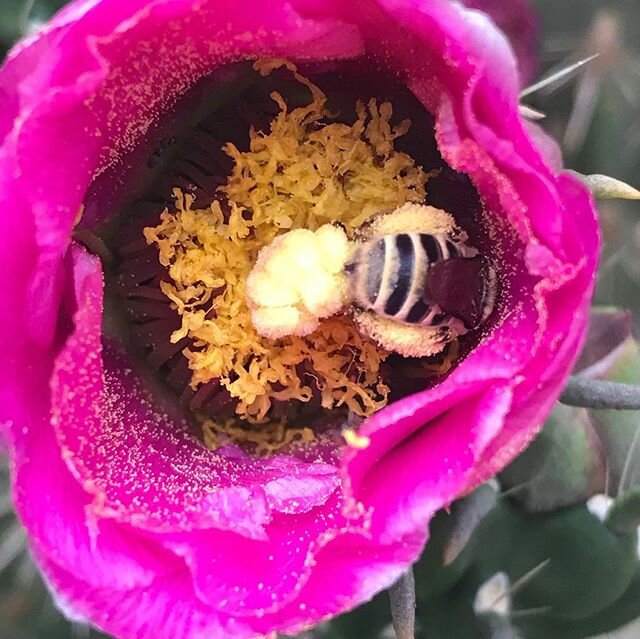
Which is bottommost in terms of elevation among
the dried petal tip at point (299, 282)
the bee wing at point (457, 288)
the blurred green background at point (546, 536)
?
the blurred green background at point (546, 536)

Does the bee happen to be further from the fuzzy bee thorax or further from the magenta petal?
the magenta petal

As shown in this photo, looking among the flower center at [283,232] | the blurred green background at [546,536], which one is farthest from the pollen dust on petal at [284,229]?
the blurred green background at [546,536]

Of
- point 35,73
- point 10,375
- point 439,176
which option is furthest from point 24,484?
point 439,176

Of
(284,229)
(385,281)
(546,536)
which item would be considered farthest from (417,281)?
(546,536)

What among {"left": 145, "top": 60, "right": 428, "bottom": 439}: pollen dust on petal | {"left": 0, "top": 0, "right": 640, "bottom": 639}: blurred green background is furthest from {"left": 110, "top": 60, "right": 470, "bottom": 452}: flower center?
{"left": 0, "top": 0, "right": 640, "bottom": 639}: blurred green background

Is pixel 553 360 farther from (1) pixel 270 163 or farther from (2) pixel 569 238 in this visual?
(1) pixel 270 163

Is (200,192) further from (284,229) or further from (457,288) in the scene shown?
(457,288)

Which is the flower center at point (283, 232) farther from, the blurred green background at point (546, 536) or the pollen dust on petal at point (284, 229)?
the blurred green background at point (546, 536)
